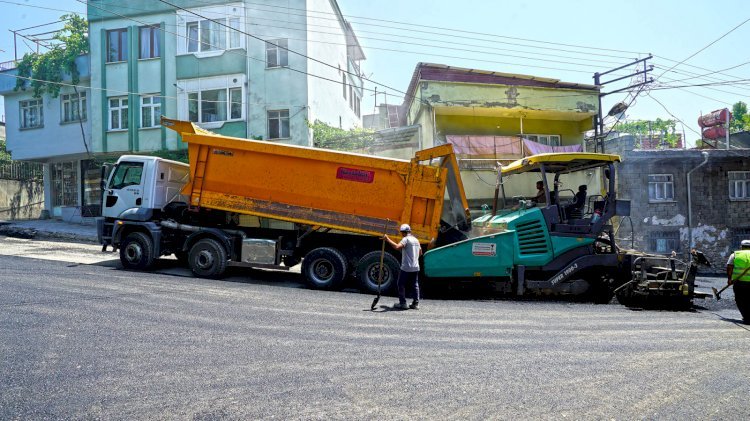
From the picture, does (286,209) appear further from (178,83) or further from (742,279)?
(178,83)

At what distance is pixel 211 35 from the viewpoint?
18094 millimetres

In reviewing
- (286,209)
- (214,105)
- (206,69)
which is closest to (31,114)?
(206,69)

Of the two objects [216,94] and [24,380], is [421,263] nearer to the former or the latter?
[24,380]

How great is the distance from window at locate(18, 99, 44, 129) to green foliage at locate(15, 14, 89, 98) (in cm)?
112

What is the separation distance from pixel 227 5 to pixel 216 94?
3.15 meters

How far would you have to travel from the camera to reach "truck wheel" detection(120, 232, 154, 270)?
1012cm

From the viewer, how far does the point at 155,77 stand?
61.1 ft

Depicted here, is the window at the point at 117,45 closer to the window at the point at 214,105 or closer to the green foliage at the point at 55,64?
the green foliage at the point at 55,64

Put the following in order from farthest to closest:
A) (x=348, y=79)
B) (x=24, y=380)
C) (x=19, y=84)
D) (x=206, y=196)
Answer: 1. (x=348, y=79)
2. (x=19, y=84)
3. (x=206, y=196)
4. (x=24, y=380)

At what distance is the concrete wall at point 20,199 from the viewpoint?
23297mm

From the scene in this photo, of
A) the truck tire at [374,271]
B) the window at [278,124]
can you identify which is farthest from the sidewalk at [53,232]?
the truck tire at [374,271]

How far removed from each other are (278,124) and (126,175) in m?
7.75

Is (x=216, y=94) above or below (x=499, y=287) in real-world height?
above

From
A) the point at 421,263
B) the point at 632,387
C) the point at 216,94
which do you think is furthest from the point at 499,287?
the point at 216,94
